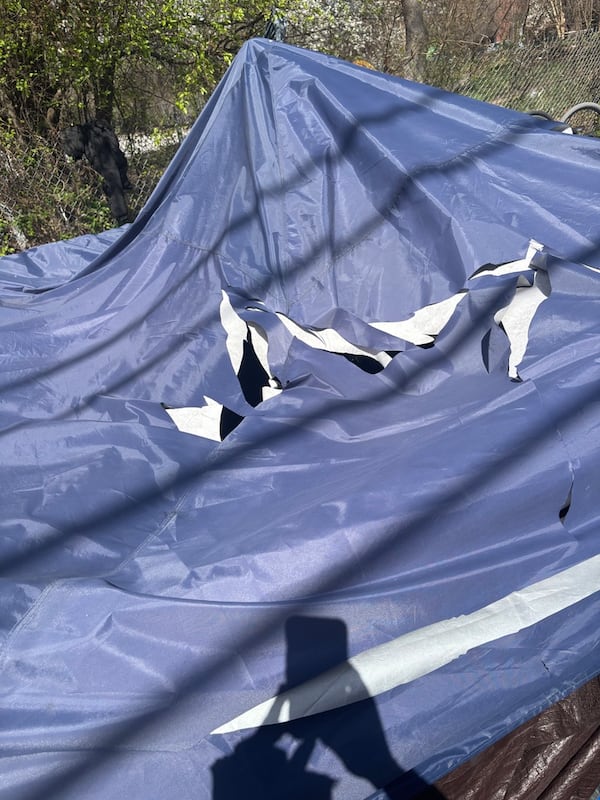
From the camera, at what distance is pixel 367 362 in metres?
2.08

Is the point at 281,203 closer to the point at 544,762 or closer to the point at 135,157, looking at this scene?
the point at 544,762

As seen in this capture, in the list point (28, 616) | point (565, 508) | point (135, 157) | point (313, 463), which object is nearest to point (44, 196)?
point (135, 157)

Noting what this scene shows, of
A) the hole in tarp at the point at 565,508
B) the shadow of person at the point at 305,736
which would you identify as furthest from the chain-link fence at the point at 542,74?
the shadow of person at the point at 305,736

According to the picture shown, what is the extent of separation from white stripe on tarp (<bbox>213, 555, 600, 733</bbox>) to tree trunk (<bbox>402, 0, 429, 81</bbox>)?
781cm

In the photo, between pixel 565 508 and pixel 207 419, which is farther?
pixel 207 419

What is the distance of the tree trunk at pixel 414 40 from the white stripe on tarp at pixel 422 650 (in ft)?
25.6

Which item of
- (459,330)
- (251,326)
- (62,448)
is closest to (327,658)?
(459,330)

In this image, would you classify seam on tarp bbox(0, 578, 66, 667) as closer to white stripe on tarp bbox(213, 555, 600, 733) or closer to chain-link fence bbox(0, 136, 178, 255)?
white stripe on tarp bbox(213, 555, 600, 733)

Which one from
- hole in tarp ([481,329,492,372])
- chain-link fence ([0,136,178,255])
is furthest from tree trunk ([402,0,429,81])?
hole in tarp ([481,329,492,372])

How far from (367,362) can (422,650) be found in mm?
937

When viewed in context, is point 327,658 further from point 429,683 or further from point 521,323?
point 521,323

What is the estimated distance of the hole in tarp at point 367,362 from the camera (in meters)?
2.03

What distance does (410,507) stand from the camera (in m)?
1.37

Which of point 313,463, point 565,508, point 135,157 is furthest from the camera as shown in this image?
point 135,157
